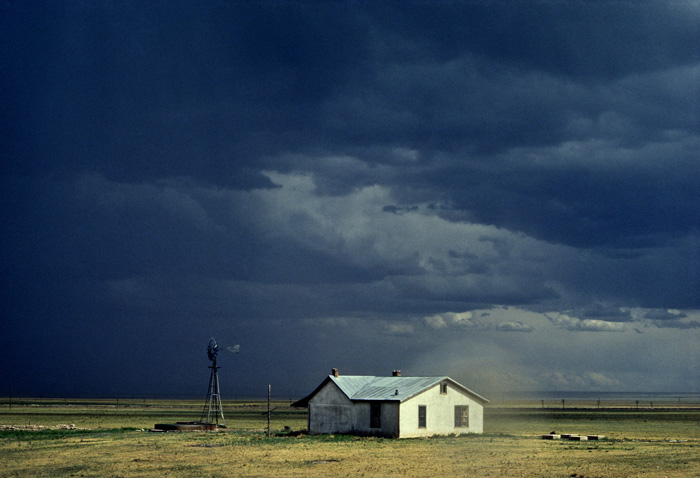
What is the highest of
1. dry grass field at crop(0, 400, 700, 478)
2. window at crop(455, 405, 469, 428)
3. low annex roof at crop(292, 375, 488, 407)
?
low annex roof at crop(292, 375, 488, 407)

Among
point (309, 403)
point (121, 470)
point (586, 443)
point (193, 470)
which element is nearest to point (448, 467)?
point (193, 470)

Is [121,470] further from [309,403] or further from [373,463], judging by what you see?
[309,403]

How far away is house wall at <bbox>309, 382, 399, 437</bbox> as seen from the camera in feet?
183

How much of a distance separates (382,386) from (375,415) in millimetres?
3908

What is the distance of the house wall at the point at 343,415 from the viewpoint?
5572cm

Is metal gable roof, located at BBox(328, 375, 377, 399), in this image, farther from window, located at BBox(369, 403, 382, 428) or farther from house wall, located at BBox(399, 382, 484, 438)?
house wall, located at BBox(399, 382, 484, 438)

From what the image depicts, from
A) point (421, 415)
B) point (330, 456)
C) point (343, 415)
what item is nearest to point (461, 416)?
point (421, 415)

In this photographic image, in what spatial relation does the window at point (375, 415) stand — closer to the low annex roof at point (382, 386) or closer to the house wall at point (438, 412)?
the low annex roof at point (382, 386)

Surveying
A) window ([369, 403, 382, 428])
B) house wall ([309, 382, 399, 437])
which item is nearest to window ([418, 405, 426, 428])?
house wall ([309, 382, 399, 437])

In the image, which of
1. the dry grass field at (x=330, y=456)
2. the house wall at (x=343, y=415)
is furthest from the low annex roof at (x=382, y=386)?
the dry grass field at (x=330, y=456)

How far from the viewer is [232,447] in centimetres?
4975

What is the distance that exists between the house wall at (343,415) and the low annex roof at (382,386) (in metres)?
0.45

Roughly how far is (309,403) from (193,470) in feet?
79.2

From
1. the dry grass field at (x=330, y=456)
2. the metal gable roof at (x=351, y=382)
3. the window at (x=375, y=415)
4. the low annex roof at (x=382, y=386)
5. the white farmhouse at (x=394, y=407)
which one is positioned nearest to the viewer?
the dry grass field at (x=330, y=456)
